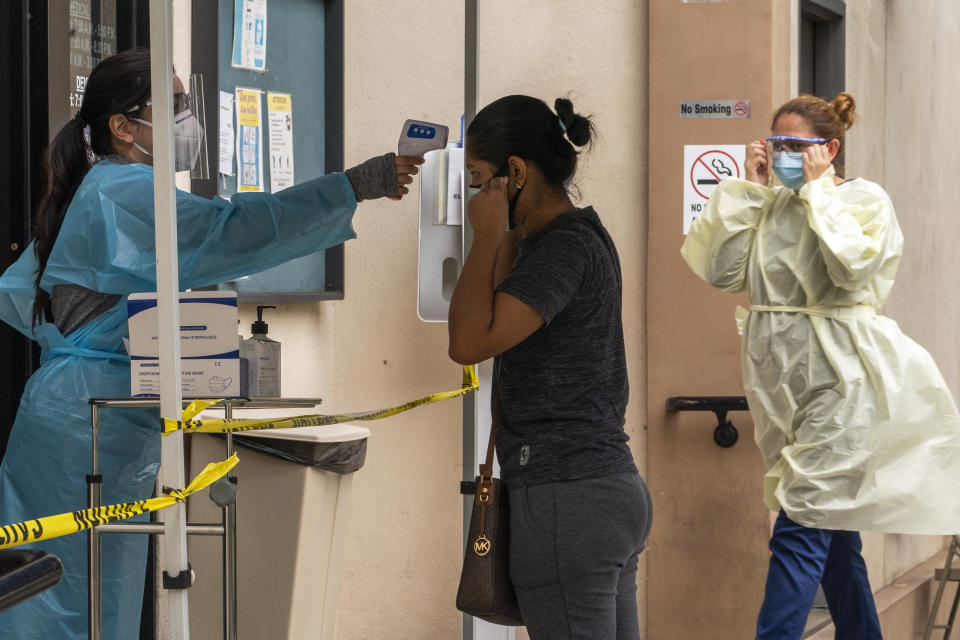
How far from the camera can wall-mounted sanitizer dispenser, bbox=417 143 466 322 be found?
347 cm

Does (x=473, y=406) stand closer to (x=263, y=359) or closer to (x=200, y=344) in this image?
(x=263, y=359)

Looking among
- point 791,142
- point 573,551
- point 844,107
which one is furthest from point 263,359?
point 844,107

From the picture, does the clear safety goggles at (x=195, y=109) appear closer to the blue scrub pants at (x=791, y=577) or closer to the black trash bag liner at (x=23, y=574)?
the black trash bag liner at (x=23, y=574)

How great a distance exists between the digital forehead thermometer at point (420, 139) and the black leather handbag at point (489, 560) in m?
0.85

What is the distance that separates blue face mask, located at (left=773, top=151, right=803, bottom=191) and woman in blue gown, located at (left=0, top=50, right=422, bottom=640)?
4.82ft

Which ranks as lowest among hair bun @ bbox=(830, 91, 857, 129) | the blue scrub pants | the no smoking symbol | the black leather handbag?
the blue scrub pants

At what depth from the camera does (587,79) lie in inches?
175

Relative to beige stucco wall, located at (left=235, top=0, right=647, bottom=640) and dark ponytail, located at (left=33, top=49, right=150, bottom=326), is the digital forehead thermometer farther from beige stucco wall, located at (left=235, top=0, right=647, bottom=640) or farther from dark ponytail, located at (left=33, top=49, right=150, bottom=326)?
beige stucco wall, located at (left=235, top=0, right=647, bottom=640)

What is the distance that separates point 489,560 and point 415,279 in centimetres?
205

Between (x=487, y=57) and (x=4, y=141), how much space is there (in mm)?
1686

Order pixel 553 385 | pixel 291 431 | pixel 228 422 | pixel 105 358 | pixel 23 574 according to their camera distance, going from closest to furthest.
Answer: pixel 23 574 < pixel 553 385 < pixel 228 422 < pixel 105 358 < pixel 291 431

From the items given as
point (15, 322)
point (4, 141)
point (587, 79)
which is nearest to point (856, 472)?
point (587, 79)

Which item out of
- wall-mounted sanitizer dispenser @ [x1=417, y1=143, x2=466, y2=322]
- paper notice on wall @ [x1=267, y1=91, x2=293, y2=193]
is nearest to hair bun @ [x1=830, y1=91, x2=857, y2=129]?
wall-mounted sanitizer dispenser @ [x1=417, y1=143, x2=466, y2=322]

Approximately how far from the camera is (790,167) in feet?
12.3
